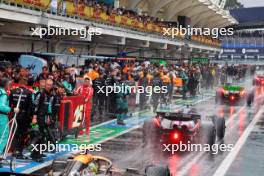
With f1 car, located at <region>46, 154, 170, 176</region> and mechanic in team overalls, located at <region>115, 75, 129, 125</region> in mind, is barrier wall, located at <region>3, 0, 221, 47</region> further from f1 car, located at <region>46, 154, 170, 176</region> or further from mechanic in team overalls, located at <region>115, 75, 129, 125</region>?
f1 car, located at <region>46, 154, 170, 176</region>

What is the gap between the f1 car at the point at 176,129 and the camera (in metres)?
12.2

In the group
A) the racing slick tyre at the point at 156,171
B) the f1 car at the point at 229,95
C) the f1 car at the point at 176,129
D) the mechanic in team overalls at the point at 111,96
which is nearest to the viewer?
the racing slick tyre at the point at 156,171

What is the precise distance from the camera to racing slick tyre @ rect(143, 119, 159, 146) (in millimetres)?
12344

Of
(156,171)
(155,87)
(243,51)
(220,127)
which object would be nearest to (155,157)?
(220,127)

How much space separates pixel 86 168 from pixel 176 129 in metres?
5.31

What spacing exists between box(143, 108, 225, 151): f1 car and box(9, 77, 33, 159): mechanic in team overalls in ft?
10.5

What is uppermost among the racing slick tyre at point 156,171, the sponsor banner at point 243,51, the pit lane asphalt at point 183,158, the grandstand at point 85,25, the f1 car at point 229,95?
the sponsor banner at point 243,51

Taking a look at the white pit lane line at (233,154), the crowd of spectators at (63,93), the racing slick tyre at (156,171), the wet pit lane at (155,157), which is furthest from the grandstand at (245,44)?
the racing slick tyre at (156,171)

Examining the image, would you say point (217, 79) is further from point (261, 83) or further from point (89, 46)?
point (89, 46)

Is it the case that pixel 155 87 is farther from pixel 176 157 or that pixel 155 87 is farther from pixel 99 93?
pixel 176 157

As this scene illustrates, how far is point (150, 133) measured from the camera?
12.4m

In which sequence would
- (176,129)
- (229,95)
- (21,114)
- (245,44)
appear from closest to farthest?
(21,114) → (176,129) → (229,95) → (245,44)

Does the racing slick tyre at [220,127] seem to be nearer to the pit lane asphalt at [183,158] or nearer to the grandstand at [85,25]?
the pit lane asphalt at [183,158]

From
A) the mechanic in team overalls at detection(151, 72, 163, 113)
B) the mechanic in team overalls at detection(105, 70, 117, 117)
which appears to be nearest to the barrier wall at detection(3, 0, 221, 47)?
the mechanic in team overalls at detection(105, 70, 117, 117)
